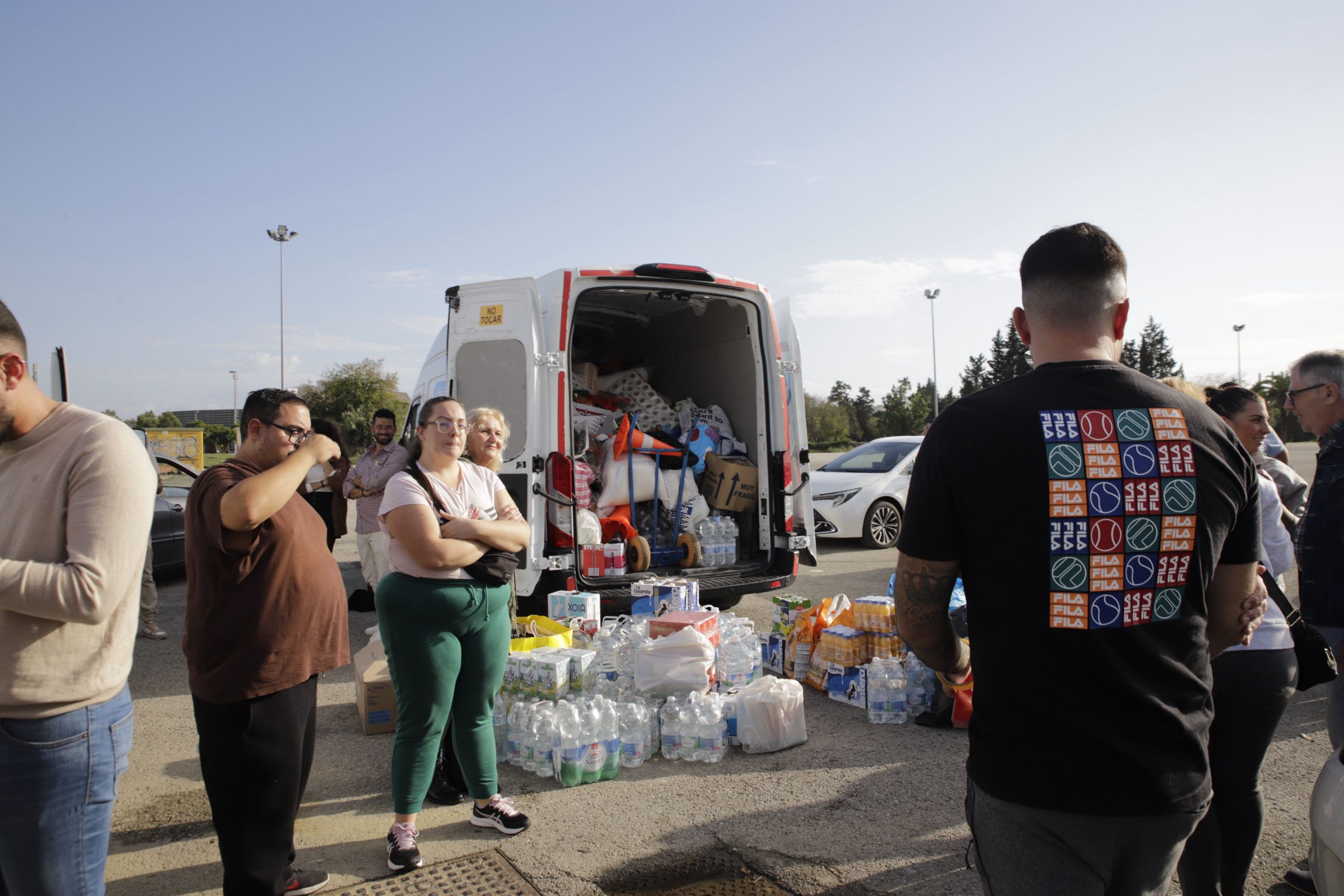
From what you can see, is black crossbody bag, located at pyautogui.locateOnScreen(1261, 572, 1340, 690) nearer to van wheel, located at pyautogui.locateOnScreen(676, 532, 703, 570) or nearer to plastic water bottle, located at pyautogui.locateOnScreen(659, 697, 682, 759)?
plastic water bottle, located at pyautogui.locateOnScreen(659, 697, 682, 759)

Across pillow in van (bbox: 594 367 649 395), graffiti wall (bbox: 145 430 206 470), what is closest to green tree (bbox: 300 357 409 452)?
graffiti wall (bbox: 145 430 206 470)

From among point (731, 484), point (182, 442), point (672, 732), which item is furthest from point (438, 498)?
point (182, 442)

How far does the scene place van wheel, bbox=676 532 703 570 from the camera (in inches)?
258

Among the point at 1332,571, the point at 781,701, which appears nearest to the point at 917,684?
the point at 781,701

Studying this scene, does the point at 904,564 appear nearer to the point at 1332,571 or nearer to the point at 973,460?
the point at 973,460

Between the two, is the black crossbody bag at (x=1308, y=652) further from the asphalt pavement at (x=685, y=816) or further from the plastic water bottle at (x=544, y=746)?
the plastic water bottle at (x=544, y=746)

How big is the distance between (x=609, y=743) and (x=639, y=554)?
247 centimetres

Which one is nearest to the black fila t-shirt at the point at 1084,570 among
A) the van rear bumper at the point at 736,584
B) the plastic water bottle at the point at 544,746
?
the plastic water bottle at the point at 544,746

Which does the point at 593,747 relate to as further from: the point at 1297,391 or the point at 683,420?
the point at 683,420

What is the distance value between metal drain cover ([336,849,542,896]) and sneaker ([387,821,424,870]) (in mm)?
37

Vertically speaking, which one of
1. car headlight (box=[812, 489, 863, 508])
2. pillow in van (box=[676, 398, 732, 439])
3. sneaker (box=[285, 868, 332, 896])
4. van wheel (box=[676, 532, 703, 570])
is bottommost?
sneaker (box=[285, 868, 332, 896])

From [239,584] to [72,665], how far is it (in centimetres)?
70

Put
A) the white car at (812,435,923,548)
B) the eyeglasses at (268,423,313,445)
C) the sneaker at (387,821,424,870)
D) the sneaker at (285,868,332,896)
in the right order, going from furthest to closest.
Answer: the white car at (812,435,923,548) < the sneaker at (387,821,424,870) < the sneaker at (285,868,332,896) < the eyeglasses at (268,423,313,445)

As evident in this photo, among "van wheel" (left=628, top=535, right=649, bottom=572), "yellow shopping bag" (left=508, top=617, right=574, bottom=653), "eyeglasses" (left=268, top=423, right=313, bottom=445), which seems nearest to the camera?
"eyeglasses" (left=268, top=423, right=313, bottom=445)
